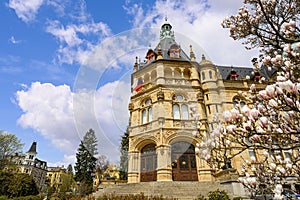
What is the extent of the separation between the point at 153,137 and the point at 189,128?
3.27 meters

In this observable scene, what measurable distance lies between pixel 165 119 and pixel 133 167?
5179 mm

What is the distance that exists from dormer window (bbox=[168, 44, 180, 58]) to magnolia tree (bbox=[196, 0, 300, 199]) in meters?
14.1

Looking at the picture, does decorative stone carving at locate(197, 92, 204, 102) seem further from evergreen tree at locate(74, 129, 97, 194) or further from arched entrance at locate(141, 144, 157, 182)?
evergreen tree at locate(74, 129, 97, 194)

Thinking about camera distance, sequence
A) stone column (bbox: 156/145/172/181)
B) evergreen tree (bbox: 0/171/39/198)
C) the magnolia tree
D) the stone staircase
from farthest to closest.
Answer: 1. evergreen tree (bbox: 0/171/39/198)
2. stone column (bbox: 156/145/172/181)
3. the stone staircase
4. the magnolia tree

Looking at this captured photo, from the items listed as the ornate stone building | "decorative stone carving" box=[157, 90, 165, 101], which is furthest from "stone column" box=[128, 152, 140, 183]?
"decorative stone carving" box=[157, 90, 165, 101]

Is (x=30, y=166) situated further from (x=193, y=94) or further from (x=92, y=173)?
(x=193, y=94)

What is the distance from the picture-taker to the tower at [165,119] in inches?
583

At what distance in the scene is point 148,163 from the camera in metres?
15.8

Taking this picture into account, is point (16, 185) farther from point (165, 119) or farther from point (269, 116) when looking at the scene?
point (269, 116)

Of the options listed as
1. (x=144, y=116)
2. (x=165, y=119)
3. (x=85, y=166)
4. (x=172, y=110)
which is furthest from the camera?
(x=85, y=166)

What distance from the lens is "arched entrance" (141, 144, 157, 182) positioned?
1525cm

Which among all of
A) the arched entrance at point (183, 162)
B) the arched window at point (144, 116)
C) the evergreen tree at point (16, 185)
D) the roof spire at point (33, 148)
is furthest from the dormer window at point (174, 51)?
the roof spire at point (33, 148)

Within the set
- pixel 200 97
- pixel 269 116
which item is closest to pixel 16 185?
pixel 200 97

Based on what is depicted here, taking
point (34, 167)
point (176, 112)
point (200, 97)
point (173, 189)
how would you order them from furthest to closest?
point (34, 167) < point (200, 97) < point (176, 112) < point (173, 189)
